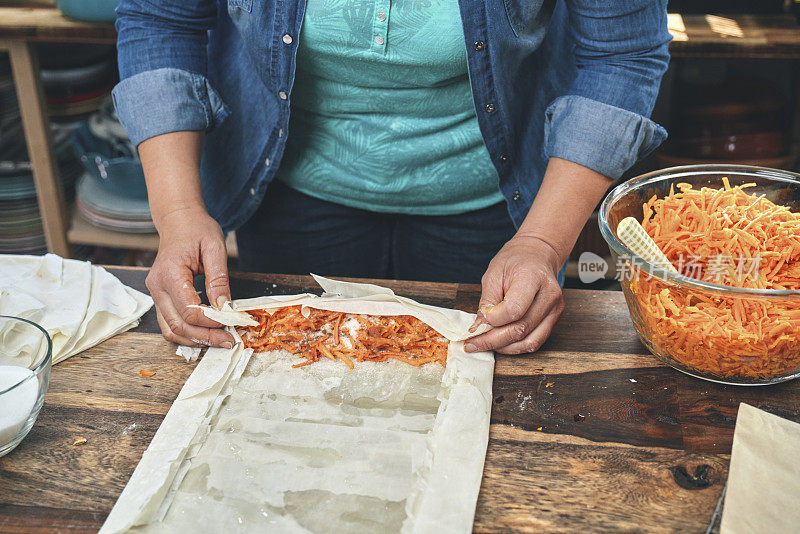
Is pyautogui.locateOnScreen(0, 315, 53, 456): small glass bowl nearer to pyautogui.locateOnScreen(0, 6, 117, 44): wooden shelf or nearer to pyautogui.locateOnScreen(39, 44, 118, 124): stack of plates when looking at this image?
pyautogui.locateOnScreen(0, 6, 117, 44): wooden shelf

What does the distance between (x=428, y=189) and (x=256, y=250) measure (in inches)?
17.6

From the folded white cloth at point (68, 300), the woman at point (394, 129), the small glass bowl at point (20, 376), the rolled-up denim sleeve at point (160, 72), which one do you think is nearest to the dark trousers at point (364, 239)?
the woman at point (394, 129)

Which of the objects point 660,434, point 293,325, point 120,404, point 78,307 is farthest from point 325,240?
point 660,434

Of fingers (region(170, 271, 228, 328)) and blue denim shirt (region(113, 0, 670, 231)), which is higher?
blue denim shirt (region(113, 0, 670, 231))

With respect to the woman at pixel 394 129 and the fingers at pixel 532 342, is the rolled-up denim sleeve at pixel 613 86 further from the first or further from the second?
the fingers at pixel 532 342

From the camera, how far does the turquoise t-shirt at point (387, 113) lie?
1.19m

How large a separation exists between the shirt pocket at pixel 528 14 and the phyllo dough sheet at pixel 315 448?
0.55 metres

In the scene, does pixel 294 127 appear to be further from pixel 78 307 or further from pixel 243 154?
pixel 78 307

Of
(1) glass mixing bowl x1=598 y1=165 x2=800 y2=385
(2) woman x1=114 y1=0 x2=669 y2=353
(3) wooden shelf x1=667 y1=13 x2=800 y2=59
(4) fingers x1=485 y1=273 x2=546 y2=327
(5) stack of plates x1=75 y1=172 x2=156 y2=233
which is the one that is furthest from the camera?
(5) stack of plates x1=75 y1=172 x2=156 y2=233

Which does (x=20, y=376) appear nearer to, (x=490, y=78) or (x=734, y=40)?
(x=490, y=78)

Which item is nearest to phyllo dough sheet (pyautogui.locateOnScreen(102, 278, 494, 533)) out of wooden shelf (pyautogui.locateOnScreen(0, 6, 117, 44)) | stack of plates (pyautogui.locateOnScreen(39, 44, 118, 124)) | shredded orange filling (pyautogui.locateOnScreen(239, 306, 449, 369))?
shredded orange filling (pyautogui.locateOnScreen(239, 306, 449, 369))

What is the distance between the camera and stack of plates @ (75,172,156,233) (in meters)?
2.41

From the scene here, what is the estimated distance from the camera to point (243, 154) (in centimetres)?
143

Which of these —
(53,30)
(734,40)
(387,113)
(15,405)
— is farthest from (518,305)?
(53,30)
